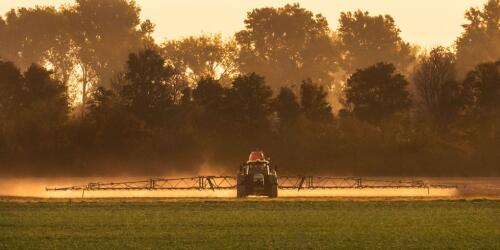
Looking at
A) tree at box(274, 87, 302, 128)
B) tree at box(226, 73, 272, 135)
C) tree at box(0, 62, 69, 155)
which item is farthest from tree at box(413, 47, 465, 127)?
tree at box(0, 62, 69, 155)

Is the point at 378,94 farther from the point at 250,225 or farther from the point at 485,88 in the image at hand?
the point at 250,225

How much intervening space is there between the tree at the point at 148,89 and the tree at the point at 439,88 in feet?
84.1

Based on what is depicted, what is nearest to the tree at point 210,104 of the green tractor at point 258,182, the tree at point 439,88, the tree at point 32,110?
the tree at point 32,110

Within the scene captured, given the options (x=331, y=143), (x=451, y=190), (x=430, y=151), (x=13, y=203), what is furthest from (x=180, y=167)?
(x=13, y=203)

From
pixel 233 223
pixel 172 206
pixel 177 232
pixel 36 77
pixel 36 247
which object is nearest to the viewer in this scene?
pixel 36 247

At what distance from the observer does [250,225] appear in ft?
173

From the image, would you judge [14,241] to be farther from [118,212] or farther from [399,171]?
[399,171]

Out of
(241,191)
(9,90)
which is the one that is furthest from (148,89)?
(241,191)

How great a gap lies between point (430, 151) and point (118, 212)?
65844mm

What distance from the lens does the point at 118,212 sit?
62.2 m

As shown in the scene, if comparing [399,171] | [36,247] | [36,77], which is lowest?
[36,247]

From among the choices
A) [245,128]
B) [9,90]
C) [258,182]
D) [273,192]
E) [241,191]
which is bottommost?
[273,192]

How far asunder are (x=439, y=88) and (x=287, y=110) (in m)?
17.3

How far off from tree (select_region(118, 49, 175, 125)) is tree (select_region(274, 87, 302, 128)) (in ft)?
35.9
